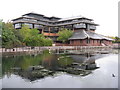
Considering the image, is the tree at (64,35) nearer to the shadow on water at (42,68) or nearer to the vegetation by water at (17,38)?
the vegetation by water at (17,38)

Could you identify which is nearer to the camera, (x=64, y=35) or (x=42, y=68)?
(x=42, y=68)

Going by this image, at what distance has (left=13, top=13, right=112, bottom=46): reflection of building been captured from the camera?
151 feet

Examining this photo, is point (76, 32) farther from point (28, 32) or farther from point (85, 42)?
point (28, 32)

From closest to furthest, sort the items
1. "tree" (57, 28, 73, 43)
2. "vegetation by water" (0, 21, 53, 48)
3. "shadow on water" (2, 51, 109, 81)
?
"shadow on water" (2, 51, 109, 81), "vegetation by water" (0, 21, 53, 48), "tree" (57, 28, 73, 43)

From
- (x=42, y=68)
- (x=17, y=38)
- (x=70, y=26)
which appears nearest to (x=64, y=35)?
(x=70, y=26)

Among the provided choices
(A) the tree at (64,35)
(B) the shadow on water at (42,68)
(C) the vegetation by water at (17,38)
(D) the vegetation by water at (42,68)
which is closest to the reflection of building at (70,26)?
(A) the tree at (64,35)

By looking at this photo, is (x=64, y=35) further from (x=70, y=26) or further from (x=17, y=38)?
(x=17, y=38)

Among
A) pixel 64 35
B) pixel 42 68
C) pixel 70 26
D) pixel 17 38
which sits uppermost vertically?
pixel 70 26

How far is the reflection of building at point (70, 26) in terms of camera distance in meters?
46.0

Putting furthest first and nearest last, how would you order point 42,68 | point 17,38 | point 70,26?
point 70,26 → point 17,38 → point 42,68

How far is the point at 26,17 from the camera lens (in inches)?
1880

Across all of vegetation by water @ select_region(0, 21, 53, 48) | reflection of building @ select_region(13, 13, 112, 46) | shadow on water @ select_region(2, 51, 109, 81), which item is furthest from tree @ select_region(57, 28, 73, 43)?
shadow on water @ select_region(2, 51, 109, 81)

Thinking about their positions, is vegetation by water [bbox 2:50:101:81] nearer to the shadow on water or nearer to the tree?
the shadow on water

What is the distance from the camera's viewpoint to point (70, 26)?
172 ft
